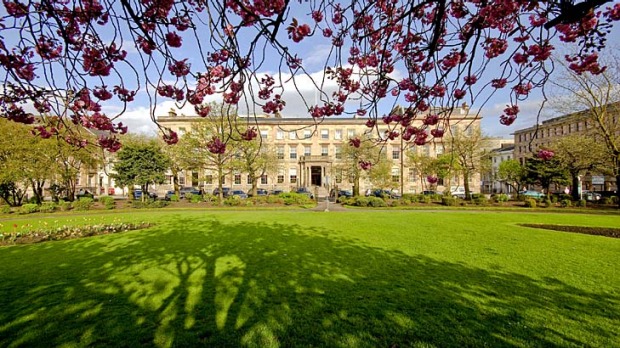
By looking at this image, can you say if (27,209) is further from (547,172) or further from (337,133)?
(547,172)

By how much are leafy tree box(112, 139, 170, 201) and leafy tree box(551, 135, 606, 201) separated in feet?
108

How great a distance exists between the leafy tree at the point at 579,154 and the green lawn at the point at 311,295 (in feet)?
55.7

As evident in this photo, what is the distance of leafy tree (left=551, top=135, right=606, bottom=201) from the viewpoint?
1980 centimetres

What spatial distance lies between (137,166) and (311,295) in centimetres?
2466

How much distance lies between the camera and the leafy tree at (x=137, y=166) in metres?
23.9

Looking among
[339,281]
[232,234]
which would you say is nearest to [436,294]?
[339,281]

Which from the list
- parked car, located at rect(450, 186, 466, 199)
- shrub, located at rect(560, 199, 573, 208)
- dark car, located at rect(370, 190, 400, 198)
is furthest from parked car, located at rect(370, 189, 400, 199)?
shrub, located at rect(560, 199, 573, 208)

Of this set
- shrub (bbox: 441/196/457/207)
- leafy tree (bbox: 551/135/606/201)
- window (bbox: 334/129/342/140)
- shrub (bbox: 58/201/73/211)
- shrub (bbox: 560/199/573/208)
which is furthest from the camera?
window (bbox: 334/129/342/140)

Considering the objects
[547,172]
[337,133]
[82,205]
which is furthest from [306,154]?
[82,205]

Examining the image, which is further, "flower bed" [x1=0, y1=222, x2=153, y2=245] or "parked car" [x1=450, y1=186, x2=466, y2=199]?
"parked car" [x1=450, y1=186, x2=466, y2=199]

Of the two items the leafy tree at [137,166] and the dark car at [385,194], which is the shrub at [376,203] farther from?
the leafy tree at [137,166]

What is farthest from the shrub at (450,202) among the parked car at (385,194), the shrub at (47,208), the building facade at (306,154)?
the shrub at (47,208)

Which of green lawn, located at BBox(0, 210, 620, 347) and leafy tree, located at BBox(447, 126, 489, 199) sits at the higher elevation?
leafy tree, located at BBox(447, 126, 489, 199)

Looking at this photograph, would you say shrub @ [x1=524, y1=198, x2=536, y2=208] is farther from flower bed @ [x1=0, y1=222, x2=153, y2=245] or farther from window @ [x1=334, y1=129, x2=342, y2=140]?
window @ [x1=334, y1=129, x2=342, y2=140]
